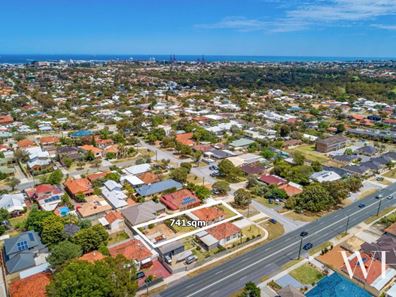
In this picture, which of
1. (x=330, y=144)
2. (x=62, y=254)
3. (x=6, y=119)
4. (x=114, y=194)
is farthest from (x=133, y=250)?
(x=6, y=119)

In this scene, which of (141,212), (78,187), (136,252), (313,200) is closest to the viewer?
(136,252)

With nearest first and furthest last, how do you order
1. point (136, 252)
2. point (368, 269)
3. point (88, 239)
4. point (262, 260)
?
point (368, 269)
point (136, 252)
point (88, 239)
point (262, 260)

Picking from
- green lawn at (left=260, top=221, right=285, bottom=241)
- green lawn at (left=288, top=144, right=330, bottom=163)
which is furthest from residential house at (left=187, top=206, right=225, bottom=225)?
green lawn at (left=288, top=144, right=330, bottom=163)

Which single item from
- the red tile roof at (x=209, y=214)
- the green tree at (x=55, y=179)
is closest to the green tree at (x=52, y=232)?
the green tree at (x=55, y=179)

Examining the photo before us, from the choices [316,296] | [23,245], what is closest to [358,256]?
[316,296]

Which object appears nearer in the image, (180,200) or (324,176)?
(180,200)

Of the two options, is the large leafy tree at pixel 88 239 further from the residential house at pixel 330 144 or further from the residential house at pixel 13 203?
the residential house at pixel 330 144

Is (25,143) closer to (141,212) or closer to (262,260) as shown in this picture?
(141,212)
